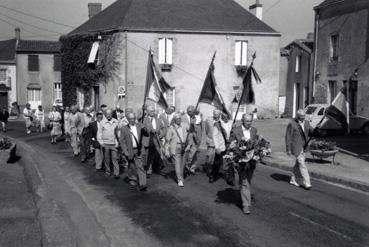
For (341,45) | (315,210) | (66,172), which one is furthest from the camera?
(341,45)

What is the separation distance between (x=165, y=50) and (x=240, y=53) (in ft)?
17.4

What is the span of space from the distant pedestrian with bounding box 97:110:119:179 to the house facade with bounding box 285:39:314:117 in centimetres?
2074

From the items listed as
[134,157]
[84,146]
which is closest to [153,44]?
[84,146]

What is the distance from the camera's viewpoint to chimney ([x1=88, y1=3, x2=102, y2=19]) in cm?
3885

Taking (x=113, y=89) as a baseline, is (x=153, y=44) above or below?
above

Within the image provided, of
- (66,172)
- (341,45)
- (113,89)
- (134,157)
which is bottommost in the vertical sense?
(66,172)

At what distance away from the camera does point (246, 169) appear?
872 cm

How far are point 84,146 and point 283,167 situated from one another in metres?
6.66

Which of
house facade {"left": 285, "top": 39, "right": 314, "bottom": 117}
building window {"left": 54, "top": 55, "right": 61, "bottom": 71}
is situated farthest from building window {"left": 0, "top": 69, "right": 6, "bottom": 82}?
house facade {"left": 285, "top": 39, "right": 314, "bottom": 117}

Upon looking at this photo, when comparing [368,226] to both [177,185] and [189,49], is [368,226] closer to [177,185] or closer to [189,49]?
[177,185]

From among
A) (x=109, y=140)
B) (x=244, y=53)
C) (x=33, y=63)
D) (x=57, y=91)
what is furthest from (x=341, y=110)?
(x=33, y=63)

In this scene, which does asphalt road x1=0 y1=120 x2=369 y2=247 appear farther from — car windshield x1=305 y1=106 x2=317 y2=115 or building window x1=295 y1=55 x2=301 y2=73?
building window x1=295 y1=55 x2=301 y2=73

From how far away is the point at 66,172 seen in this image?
13.7m

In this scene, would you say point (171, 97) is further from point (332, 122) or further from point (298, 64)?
point (332, 122)
